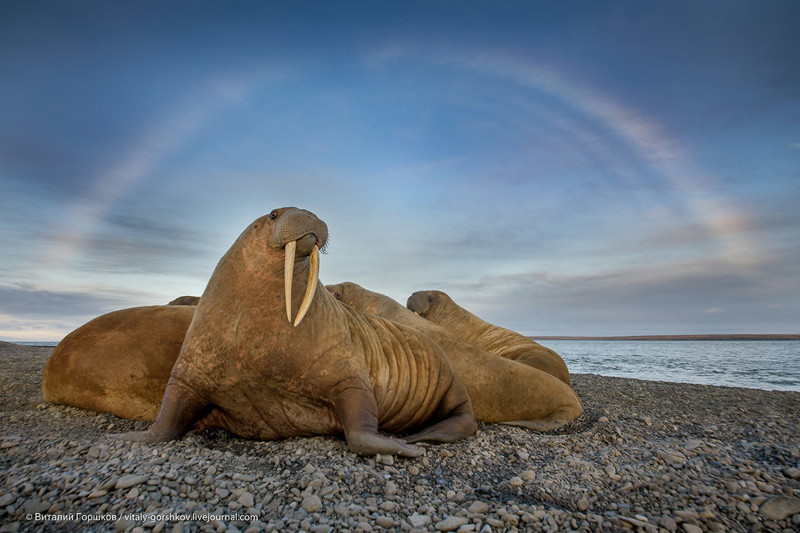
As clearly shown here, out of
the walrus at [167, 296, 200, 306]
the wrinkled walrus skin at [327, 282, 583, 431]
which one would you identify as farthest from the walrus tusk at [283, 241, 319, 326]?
the walrus at [167, 296, 200, 306]

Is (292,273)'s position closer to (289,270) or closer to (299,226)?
(289,270)

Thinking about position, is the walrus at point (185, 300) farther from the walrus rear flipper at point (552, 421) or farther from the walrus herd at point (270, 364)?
the walrus rear flipper at point (552, 421)

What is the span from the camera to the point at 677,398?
761cm

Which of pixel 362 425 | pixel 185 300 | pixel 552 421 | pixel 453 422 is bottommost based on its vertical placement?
pixel 552 421

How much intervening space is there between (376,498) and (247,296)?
177 cm

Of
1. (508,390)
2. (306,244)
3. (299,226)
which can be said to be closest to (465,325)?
(508,390)

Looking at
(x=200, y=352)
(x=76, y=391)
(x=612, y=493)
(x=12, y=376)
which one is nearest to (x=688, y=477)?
(x=612, y=493)

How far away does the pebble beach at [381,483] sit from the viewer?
213 centimetres

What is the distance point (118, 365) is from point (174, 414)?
1.11 m

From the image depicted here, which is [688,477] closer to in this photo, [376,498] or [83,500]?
[376,498]

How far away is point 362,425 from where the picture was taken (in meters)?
3.38

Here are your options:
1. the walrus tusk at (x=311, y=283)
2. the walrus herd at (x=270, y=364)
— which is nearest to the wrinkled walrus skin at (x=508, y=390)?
the walrus herd at (x=270, y=364)

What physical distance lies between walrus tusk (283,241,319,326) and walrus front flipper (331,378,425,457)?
0.69 m

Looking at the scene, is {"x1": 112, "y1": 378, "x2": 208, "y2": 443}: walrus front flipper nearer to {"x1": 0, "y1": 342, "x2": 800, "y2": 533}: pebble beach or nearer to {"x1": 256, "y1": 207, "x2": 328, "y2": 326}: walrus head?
{"x1": 0, "y1": 342, "x2": 800, "y2": 533}: pebble beach
